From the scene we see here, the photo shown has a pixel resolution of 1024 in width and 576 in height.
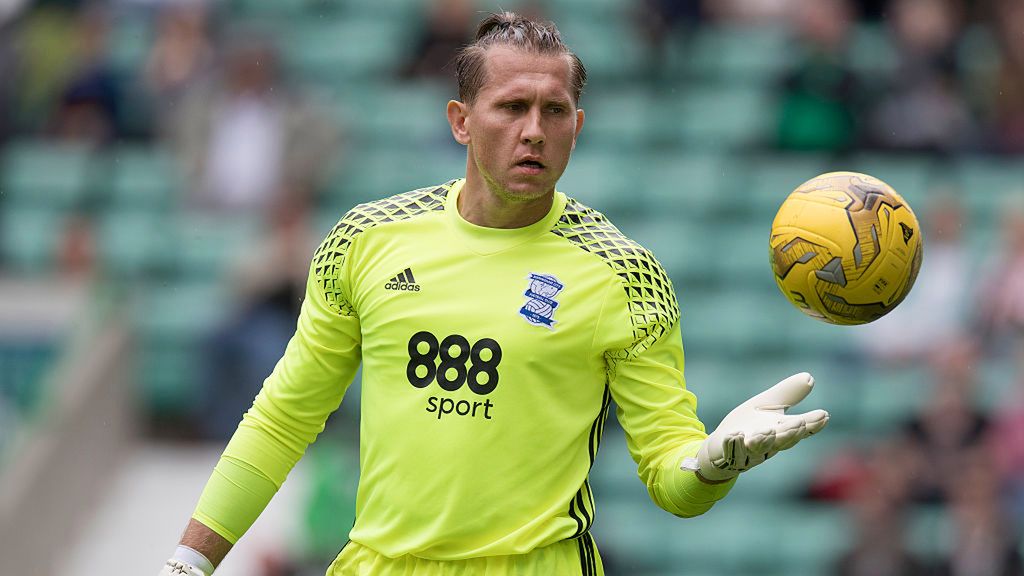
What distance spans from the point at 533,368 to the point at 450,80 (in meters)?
7.87

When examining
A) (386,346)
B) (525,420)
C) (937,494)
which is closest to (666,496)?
(525,420)

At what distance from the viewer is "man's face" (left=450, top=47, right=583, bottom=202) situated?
4.46m

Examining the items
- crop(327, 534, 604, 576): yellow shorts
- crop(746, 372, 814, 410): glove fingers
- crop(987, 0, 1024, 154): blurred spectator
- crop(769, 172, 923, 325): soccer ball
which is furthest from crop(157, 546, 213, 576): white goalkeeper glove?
crop(987, 0, 1024, 154): blurred spectator

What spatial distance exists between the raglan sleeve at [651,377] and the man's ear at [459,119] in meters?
0.61

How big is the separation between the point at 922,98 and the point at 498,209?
7812 mm

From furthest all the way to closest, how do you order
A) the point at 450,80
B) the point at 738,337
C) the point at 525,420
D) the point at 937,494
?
the point at 450,80
the point at 738,337
the point at 937,494
the point at 525,420

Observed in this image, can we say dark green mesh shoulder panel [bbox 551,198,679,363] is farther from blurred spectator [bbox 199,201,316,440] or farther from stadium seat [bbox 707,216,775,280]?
stadium seat [bbox 707,216,775,280]

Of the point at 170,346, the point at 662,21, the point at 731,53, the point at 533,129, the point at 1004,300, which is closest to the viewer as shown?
the point at 533,129

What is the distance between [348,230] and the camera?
4730mm

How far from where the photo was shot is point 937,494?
9.87 meters

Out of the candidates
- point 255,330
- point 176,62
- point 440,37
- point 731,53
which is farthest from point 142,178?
point 731,53

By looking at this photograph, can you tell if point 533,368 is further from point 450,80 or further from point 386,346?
point 450,80

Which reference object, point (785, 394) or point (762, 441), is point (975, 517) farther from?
point (762, 441)

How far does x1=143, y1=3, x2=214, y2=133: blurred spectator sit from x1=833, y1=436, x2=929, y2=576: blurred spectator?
18.3ft
